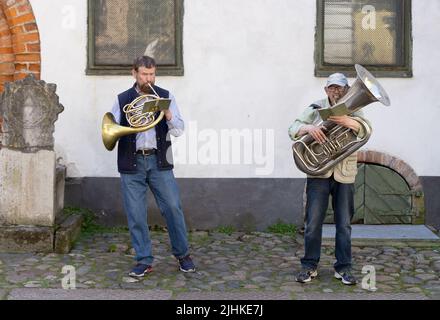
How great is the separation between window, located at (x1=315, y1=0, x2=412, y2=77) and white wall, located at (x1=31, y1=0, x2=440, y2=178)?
158mm

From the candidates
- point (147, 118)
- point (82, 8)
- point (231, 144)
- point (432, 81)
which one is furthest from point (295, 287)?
point (82, 8)

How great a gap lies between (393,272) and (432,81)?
A: 106 inches

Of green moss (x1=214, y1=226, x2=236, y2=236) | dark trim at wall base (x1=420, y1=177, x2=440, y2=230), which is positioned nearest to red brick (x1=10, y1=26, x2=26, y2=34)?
green moss (x1=214, y1=226, x2=236, y2=236)

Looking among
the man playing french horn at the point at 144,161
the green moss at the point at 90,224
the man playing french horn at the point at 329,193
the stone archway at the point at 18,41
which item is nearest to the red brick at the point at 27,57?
the stone archway at the point at 18,41

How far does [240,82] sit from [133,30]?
1390 millimetres

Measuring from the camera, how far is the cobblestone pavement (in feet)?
17.8

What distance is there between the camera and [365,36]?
7816mm

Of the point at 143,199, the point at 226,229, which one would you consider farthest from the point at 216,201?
the point at 143,199

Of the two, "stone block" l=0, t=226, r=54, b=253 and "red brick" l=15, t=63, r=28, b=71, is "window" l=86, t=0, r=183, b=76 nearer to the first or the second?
"red brick" l=15, t=63, r=28, b=71

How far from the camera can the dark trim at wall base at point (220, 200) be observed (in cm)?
774

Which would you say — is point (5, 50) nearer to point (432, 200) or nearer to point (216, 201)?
point (216, 201)

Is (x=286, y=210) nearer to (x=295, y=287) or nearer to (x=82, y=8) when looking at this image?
(x=295, y=287)

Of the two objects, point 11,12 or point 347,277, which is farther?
point 11,12

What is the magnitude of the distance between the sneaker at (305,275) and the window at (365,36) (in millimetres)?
2850
